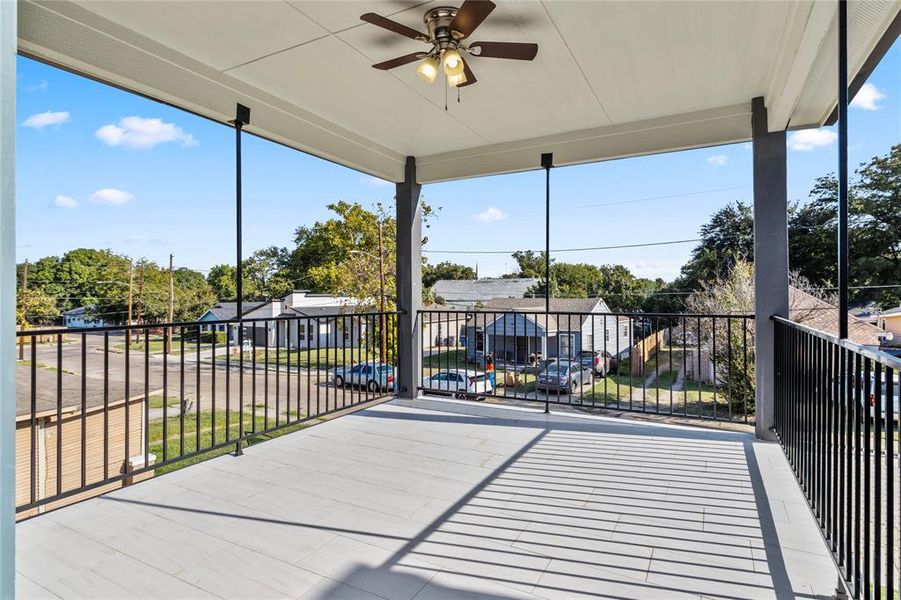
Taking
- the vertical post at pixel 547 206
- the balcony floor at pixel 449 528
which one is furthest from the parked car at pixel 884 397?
the vertical post at pixel 547 206

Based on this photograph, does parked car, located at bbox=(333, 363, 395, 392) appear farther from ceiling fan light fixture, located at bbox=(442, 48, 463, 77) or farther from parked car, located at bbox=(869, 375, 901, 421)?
parked car, located at bbox=(869, 375, 901, 421)

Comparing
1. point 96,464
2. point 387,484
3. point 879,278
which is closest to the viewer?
point 879,278

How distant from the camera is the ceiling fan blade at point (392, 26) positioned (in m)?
2.13

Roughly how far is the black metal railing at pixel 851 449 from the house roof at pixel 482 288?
513 inches

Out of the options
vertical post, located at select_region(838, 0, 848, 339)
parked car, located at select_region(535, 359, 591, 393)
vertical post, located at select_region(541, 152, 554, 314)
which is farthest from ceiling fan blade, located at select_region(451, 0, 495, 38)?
parked car, located at select_region(535, 359, 591, 393)

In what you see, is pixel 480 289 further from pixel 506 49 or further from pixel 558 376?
pixel 506 49

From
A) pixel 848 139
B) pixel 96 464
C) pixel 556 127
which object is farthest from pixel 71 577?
pixel 96 464

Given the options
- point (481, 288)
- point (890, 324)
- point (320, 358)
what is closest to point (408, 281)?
point (890, 324)

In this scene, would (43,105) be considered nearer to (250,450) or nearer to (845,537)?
(250,450)

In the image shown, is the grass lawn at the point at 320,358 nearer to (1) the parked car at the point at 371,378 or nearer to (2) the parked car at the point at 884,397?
(1) the parked car at the point at 371,378

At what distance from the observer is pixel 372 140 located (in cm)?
415

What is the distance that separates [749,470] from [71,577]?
324 centimetres

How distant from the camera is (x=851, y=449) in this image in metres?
1.35

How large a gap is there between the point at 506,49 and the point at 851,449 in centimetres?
217
